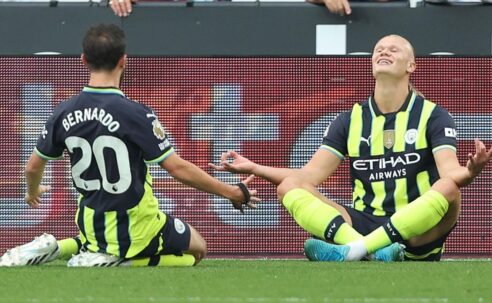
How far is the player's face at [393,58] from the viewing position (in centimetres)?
881

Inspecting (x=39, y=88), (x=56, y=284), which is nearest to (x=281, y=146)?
(x=39, y=88)

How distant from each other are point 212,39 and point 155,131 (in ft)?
9.06

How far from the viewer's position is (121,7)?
33.6ft

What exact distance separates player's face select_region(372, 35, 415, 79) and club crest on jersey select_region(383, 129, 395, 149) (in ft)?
1.16

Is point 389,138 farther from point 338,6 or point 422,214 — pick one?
point 338,6

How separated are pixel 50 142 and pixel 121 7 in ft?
8.71

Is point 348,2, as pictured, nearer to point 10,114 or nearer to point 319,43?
point 319,43

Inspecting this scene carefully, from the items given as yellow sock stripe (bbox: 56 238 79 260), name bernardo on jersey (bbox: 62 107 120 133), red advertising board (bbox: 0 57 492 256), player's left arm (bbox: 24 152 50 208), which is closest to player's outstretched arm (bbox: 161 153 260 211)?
name bernardo on jersey (bbox: 62 107 120 133)

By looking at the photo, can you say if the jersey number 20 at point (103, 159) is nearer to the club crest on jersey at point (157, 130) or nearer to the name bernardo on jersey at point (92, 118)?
the name bernardo on jersey at point (92, 118)

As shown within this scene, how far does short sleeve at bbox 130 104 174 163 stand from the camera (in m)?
7.63

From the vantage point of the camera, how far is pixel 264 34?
10320 mm

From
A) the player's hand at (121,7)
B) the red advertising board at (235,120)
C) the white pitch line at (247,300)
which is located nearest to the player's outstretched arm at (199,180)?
the white pitch line at (247,300)

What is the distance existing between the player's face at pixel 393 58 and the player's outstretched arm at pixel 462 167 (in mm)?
656

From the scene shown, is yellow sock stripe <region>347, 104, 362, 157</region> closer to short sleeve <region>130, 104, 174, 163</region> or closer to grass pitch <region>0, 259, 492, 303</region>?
grass pitch <region>0, 259, 492, 303</region>
